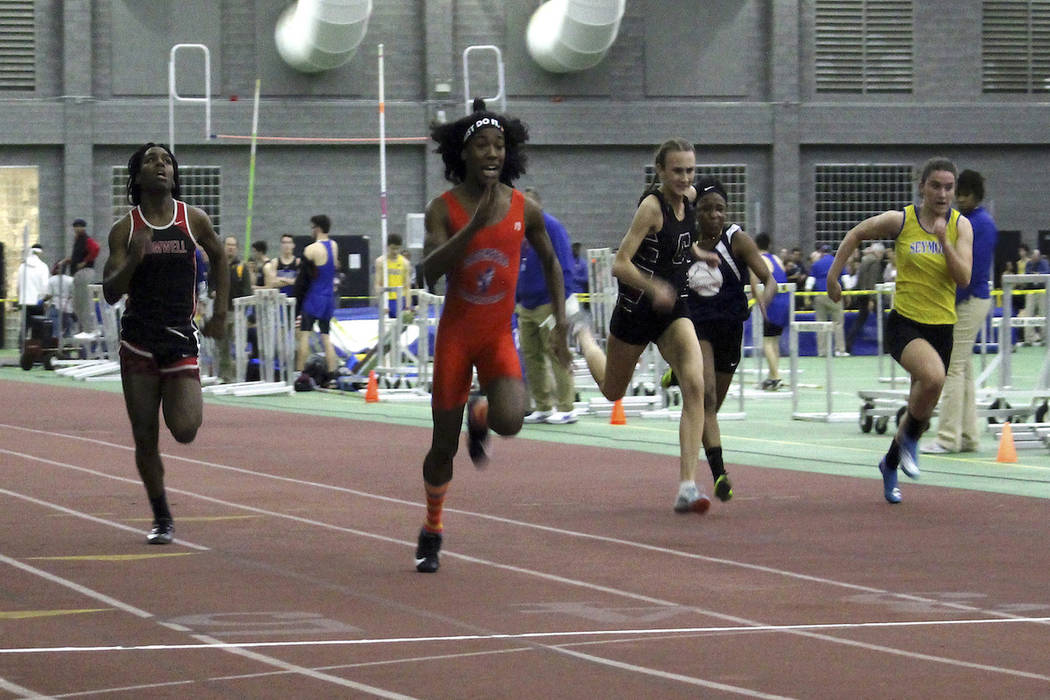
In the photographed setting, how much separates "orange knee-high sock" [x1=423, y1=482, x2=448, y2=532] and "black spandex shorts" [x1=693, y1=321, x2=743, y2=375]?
335cm

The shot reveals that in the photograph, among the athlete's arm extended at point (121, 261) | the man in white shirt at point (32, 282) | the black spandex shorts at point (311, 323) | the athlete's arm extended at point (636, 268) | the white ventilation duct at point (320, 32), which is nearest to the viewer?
the athlete's arm extended at point (121, 261)

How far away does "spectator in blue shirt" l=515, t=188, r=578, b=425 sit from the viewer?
16688mm

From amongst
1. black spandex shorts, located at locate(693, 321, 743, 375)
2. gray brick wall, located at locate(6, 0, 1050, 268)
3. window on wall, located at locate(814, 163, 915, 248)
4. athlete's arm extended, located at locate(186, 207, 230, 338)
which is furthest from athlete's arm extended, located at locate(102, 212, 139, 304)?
window on wall, located at locate(814, 163, 915, 248)

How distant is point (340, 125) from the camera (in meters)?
38.5

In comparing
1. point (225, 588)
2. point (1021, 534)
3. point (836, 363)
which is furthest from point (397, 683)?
point (836, 363)

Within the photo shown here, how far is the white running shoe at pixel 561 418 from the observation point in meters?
17.8

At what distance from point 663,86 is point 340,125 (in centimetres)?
713

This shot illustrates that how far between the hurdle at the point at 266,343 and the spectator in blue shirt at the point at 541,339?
206 inches

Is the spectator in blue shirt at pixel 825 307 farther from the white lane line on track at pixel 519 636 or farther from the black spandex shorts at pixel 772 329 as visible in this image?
the white lane line on track at pixel 519 636

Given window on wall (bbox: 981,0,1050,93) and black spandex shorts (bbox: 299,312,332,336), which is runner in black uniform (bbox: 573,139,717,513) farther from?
window on wall (bbox: 981,0,1050,93)

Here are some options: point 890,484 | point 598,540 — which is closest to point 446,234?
point 598,540

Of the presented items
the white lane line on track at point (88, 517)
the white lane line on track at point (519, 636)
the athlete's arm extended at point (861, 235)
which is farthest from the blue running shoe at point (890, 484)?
the white lane line on track at point (88, 517)

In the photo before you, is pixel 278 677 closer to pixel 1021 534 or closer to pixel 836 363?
pixel 1021 534

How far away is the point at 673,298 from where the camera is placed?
A: 10180 millimetres
